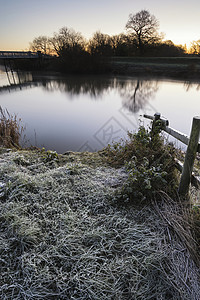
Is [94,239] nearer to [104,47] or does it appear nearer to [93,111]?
[93,111]

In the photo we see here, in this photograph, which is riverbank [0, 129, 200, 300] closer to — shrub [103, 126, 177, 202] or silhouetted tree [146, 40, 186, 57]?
shrub [103, 126, 177, 202]

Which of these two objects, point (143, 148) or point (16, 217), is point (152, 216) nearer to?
point (143, 148)

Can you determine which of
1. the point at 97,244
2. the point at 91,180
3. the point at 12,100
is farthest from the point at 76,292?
the point at 12,100

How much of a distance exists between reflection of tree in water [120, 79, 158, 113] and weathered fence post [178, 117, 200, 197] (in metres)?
10.5

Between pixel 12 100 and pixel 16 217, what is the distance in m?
13.5

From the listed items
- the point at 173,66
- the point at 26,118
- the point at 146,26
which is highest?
the point at 146,26

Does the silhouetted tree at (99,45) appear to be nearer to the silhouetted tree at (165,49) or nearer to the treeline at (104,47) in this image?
the treeline at (104,47)

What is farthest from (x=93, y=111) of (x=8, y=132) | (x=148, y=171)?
(x=148, y=171)

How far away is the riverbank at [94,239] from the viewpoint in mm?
1737

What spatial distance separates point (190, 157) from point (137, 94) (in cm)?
1573

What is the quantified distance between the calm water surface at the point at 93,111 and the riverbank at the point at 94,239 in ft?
11.4

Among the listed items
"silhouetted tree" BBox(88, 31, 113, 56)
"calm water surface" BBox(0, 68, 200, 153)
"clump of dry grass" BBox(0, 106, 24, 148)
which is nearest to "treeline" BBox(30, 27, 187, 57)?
"silhouetted tree" BBox(88, 31, 113, 56)

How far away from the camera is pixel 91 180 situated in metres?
3.37

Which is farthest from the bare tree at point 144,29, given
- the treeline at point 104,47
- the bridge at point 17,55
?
the bridge at point 17,55
